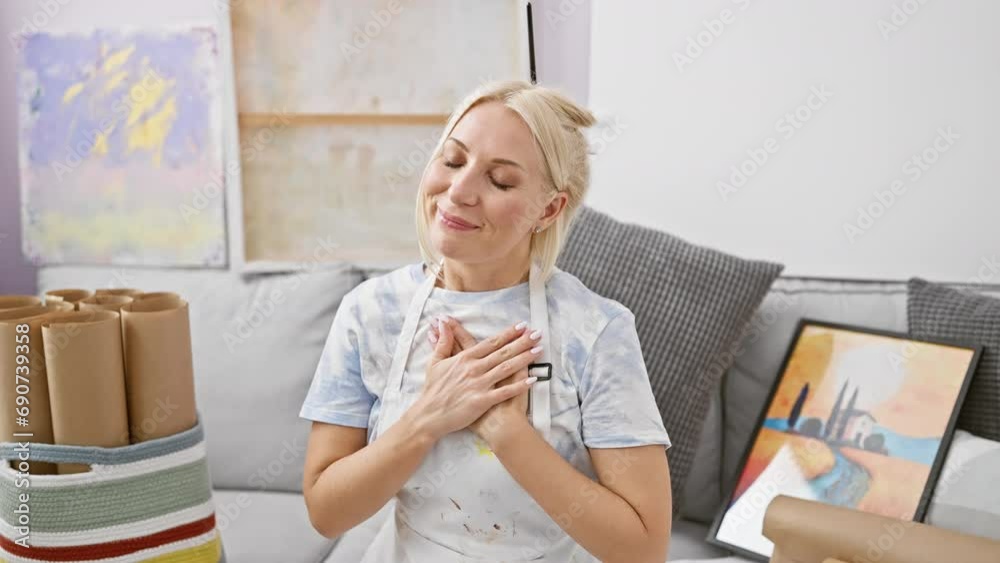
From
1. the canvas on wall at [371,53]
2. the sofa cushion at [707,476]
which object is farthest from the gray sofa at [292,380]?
the canvas on wall at [371,53]

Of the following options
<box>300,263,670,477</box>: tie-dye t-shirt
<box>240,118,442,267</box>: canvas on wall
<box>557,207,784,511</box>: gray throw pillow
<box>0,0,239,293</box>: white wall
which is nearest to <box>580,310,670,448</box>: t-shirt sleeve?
<box>300,263,670,477</box>: tie-dye t-shirt

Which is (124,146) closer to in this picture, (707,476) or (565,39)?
(565,39)

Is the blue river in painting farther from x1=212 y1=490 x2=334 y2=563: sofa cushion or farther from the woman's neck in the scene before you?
x1=212 y1=490 x2=334 y2=563: sofa cushion

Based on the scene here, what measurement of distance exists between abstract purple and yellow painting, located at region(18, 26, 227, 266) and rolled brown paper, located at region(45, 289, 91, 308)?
0.87 m

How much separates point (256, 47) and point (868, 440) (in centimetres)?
167

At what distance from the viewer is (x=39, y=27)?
2.29 metres

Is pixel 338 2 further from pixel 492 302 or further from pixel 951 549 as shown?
pixel 951 549

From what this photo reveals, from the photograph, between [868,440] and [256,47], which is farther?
[256,47]

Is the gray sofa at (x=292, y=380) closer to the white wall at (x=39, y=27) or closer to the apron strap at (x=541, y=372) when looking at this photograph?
the white wall at (x=39, y=27)

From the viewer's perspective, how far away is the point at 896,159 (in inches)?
78.7

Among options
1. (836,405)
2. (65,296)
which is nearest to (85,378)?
(65,296)

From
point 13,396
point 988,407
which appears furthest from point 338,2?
point 988,407

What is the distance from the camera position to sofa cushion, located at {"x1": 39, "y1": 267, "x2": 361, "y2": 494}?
6.25 ft

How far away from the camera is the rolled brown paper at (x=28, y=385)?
3.79ft
